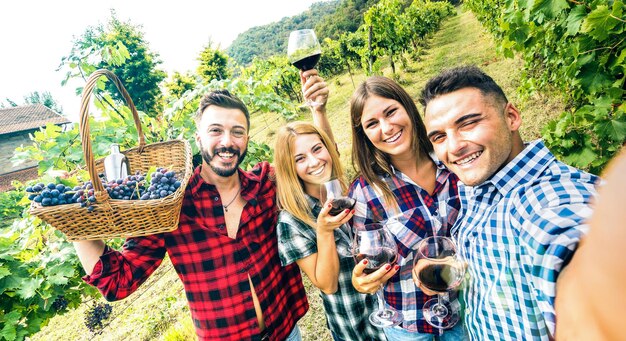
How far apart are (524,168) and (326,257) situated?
100 centimetres

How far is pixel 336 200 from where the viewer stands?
1.53 meters

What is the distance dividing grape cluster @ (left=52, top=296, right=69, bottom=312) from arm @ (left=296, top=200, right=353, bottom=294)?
2296 millimetres

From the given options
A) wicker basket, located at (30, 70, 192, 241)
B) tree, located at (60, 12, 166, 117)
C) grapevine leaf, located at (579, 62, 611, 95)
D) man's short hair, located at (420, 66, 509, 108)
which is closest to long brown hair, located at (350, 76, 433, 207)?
man's short hair, located at (420, 66, 509, 108)

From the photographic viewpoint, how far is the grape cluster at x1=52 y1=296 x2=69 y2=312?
2568 mm

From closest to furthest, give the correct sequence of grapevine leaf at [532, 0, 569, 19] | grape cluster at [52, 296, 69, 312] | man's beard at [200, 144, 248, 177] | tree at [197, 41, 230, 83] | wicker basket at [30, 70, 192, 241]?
wicker basket at [30, 70, 192, 241] → grapevine leaf at [532, 0, 569, 19] → man's beard at [200, 144, 248, 177] → grape cluster at [52, 296, 69, 312] → tree at [197, 41, 230, 83]

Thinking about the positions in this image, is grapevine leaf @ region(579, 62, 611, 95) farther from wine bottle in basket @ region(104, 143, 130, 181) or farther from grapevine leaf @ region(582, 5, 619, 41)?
wine bottle in basket @ region(104, 143, 130, 181)

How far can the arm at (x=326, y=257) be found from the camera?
1.50 metres

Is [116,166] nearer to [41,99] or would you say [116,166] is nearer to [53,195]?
[53,195]

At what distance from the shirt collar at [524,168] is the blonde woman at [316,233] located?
76 cm

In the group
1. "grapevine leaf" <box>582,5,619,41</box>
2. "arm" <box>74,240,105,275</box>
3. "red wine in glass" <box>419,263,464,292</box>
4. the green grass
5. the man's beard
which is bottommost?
the green grass

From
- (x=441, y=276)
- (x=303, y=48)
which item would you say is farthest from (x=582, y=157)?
(x=303, y=48)

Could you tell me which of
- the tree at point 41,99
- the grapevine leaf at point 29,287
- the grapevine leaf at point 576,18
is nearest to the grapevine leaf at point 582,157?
the grapevine leaf at point 576,18

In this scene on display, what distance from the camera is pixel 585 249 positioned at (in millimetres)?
402

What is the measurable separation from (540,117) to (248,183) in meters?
6.16
